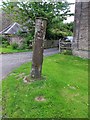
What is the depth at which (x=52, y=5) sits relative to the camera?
2498 cm

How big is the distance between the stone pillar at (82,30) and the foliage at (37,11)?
7.23 m

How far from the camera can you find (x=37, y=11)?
23969mm

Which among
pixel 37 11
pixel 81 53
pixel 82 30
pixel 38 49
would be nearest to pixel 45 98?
pixel 38 49

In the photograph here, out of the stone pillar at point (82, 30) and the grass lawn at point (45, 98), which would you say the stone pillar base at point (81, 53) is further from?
the grass lawn at point (45, 98)

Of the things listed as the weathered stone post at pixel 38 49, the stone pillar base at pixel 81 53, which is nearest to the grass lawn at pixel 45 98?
the weathered stone post at pixel 38 49

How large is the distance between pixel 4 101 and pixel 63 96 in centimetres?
175

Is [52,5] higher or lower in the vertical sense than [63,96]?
higher

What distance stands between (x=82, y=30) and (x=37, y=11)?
9.06m

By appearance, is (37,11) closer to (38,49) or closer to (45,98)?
(38,49)

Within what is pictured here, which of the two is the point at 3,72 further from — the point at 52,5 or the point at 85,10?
the point at 52,5

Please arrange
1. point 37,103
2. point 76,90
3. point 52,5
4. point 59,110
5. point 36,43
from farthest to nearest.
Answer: point 52,5 → point 36,43 → point 76,90 → point 37,103 → point 59,110

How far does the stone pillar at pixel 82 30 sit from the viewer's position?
15680mm

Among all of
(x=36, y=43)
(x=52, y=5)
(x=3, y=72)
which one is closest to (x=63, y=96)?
(x=36, y=43)

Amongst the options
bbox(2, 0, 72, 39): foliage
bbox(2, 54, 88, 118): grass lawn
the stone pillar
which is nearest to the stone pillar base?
the stone pillar
